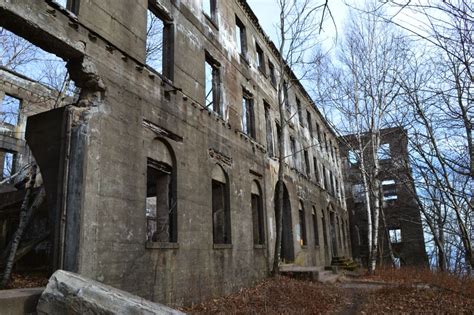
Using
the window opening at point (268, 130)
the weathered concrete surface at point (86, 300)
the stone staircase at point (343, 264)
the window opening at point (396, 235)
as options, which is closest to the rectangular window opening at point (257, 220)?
the window opening at point (268, 130)

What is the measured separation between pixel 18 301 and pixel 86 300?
2.88ft

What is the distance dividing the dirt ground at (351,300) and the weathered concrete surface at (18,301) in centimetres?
433

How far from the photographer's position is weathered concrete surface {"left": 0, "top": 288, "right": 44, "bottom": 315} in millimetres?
4789

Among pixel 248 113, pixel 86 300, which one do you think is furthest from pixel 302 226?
pixel 86 300

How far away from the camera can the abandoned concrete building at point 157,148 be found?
723cm

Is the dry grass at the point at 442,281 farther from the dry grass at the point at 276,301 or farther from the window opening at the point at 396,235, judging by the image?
the window opening at the point at 396,235

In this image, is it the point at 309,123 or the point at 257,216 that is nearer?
the point at 257,216

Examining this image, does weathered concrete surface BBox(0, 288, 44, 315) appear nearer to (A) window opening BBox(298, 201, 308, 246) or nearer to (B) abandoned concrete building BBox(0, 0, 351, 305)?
(B) abandoned concrete building BBox(0, 0, 351, 305)

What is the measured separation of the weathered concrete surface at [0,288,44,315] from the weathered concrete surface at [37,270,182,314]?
0.12 m

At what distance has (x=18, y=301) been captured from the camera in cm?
498

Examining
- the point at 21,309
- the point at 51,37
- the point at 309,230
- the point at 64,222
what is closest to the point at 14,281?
the point at 64,222

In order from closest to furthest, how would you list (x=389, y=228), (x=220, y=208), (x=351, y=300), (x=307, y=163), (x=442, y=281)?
1. (x=351, y=300)
2. (x=442, y=281)
3. (x=220, y=208)
4. (x=307, y=163)
5. (x=389, y=228)

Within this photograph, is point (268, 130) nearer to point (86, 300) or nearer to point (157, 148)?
point (157, 148)

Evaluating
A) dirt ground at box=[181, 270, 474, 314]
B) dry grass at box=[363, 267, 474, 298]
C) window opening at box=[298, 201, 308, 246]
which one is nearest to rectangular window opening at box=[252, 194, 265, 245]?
dirt ground at box=[181, 270, 474, 314]
